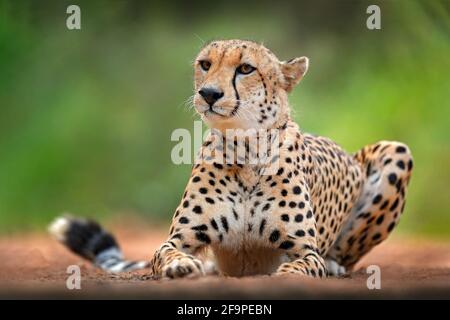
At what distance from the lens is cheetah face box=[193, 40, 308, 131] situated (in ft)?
11.8

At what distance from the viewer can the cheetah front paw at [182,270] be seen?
3.30 metres

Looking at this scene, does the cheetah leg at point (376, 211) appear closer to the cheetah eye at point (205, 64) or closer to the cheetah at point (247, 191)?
the cheetah at point (247, 191)

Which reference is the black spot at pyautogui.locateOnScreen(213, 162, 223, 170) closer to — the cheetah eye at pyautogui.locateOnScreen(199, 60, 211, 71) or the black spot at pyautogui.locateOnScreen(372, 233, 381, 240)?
the cheetah eye at pyautogui.locateOnScreen(199, 60, 211, 71)

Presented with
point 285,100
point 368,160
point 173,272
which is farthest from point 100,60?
point 173,272

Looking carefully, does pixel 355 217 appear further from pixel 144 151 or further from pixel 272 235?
pixel 144 151

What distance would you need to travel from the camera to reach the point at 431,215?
24.9ft

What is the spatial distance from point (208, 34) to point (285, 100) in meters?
3.45

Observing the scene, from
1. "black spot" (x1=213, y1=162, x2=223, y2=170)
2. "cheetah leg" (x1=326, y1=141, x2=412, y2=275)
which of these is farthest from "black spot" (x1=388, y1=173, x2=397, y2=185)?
"black spot" (x1=213, y1=162, x2=223, y2=170)

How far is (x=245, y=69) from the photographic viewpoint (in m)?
3.74

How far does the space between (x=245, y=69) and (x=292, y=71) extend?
326mm

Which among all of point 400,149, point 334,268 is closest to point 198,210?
point 334,268


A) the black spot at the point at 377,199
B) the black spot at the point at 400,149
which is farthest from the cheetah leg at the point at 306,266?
the black spot at the point at 400,149

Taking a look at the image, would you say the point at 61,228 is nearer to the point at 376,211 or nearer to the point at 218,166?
the point at 218,166

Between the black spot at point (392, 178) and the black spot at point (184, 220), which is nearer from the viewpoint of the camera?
the black spot at point (184, 220)
